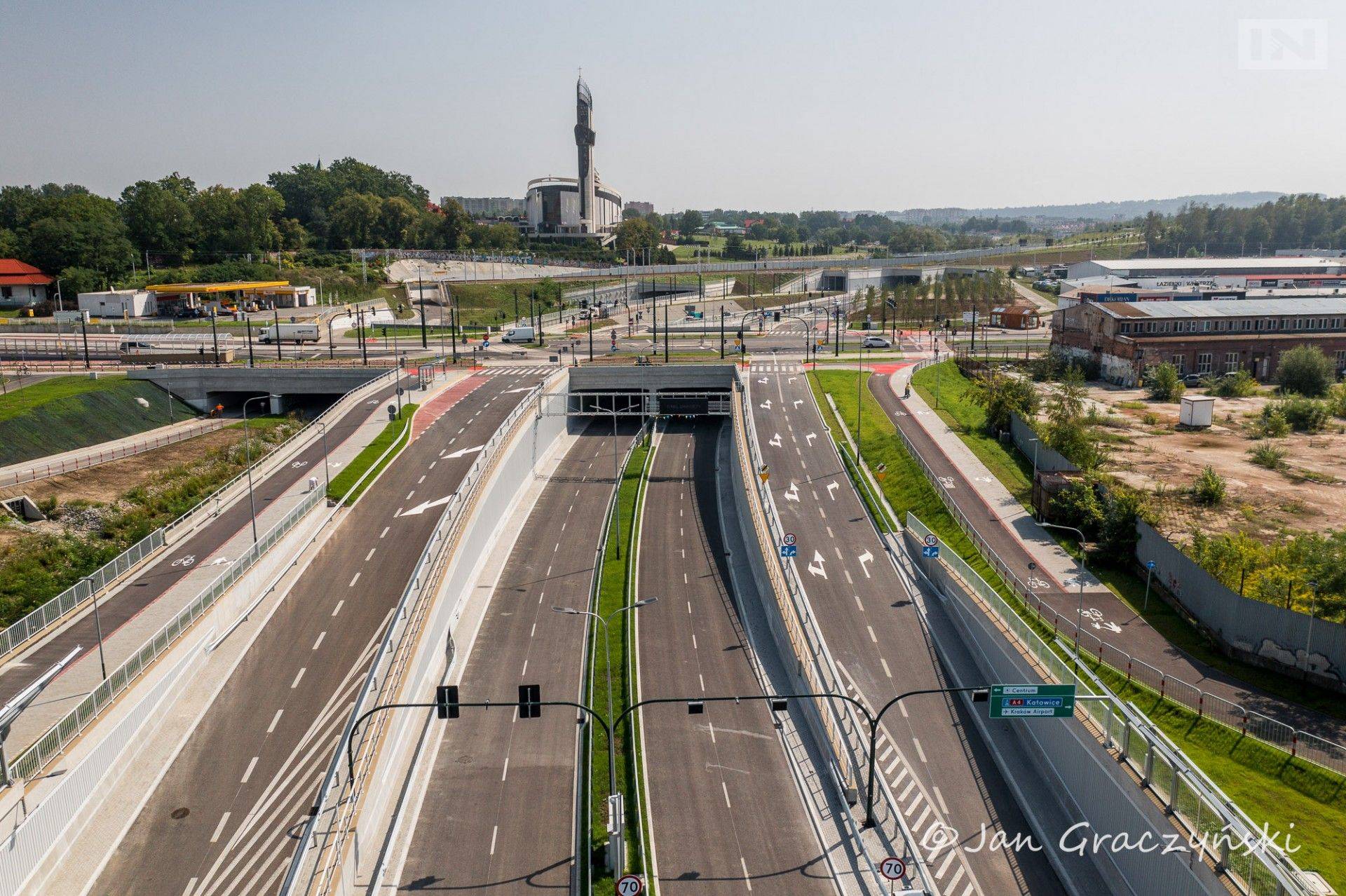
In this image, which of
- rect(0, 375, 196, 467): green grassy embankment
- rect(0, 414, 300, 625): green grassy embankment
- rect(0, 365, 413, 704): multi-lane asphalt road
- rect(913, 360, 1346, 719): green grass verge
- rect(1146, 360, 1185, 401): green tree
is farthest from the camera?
rect(1146, 360, 1185, 401): green tree

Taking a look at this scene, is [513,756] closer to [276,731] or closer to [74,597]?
[276,731]

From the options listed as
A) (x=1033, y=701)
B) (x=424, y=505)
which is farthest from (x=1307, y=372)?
(x=424, y=505)

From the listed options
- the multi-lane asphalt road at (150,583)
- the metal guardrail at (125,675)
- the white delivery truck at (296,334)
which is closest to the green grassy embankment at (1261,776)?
the metal guardrail at (125,675)

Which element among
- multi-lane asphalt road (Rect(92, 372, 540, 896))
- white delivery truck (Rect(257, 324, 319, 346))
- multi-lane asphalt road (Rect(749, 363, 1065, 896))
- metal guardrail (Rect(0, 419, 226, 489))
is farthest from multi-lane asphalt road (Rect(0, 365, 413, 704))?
white delivery truck (Rect(257, 324, 319, 346))

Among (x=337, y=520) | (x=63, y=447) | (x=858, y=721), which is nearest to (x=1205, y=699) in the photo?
(x=858, y=721)

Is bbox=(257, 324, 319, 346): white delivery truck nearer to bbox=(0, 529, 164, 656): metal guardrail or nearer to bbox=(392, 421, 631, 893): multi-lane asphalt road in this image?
bbox=(392, 421, 631, 893): multi-lane asphalt road

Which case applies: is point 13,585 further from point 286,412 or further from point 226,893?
point 286,412
